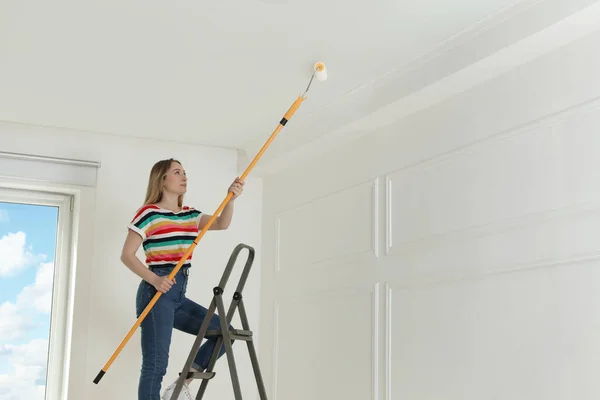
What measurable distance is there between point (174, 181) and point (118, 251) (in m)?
0.94

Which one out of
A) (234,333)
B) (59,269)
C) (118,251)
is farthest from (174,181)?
(59,269)

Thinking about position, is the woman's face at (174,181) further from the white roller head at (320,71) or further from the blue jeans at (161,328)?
the white roller head at (320,71)

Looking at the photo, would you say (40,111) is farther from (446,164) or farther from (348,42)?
(446,164)

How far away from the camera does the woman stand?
3.21 m

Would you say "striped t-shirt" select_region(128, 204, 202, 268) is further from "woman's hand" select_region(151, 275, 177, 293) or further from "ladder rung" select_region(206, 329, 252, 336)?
"ladder rung" select_region(206, 329, 252, 336)

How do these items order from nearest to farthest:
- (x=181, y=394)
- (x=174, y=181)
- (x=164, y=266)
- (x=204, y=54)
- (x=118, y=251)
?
(x=181, y=394) → (x=204, y=54) → (x=164, y=266) → (x=174, y=181) → (x=118, y=251)

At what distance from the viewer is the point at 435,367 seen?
3154 millimetres

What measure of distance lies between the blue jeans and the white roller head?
105cm

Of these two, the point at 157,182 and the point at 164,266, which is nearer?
the point at 164,266

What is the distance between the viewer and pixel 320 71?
3.08 meters

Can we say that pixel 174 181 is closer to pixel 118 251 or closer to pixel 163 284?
pixel 163 284

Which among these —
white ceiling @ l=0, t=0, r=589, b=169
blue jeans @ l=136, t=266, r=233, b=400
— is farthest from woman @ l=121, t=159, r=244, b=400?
white ceiling @ l=0, t=0, r=589, b=169

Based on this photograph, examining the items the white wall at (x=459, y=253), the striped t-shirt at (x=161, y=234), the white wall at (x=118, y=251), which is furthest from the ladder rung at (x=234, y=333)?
the white wall at (x=118, y=251)

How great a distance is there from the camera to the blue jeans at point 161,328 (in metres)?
3.20
